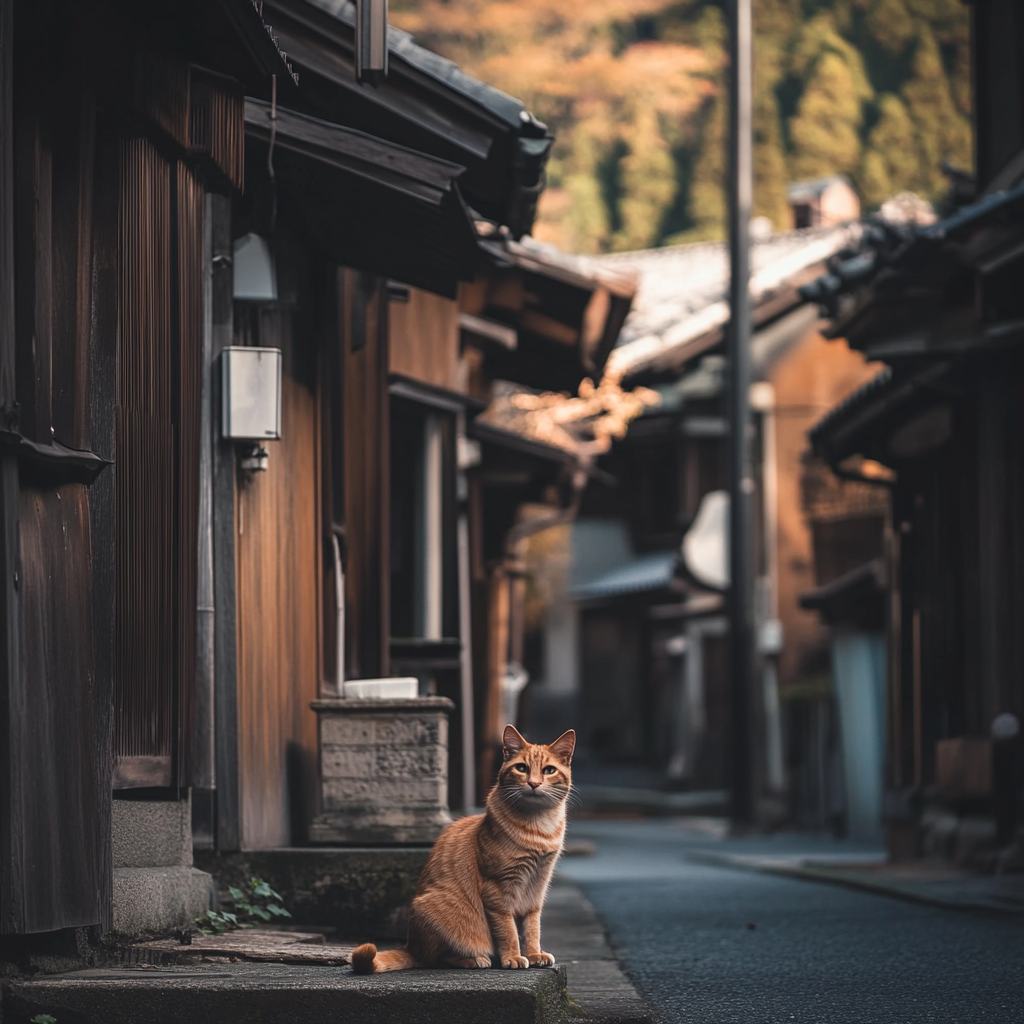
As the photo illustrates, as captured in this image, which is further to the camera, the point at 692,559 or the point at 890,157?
the point at 890,157

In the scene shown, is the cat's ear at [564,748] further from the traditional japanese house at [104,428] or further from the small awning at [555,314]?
the small awning at [555,314]

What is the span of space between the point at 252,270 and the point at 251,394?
2.53 feet

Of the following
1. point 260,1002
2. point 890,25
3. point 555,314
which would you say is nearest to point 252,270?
point 260,1002

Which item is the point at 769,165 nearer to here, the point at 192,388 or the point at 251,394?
the point at 251,394

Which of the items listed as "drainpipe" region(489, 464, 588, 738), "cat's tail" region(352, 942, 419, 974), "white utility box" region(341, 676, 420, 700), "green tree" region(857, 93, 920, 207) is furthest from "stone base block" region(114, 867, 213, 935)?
"green tree" region(857, 93, 920, 207)

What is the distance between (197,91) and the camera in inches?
292

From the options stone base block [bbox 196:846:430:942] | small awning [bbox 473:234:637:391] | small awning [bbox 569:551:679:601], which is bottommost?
stone base block [bbox 196:846:430:942]

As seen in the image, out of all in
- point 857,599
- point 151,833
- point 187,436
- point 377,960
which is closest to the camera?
point 377,960

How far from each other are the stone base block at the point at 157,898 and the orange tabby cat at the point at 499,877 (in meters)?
1.02

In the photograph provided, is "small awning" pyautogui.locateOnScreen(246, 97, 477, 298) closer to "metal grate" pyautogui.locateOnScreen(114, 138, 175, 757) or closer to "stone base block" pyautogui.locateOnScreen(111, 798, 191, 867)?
"metal grate" pyautogui.locateOnScreen(114, 138, 175, 757)

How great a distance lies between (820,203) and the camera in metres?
37.7

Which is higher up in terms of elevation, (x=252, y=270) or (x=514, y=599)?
(x=252, y=270)

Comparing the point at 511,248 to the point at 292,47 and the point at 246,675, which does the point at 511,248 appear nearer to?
the point at 292,47

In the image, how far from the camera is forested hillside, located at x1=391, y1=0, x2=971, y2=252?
145ft
